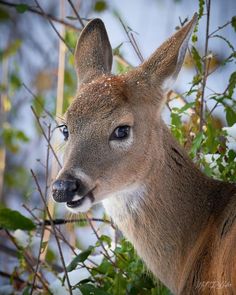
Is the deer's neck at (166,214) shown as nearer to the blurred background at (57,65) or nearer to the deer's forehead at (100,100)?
the deer's forehead at (100,100)

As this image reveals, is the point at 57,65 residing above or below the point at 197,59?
above

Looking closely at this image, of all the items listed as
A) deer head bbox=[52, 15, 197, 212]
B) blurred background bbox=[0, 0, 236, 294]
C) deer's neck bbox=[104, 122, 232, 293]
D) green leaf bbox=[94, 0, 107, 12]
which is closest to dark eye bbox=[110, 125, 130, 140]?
deer head bbox=[52, 15, 197, 212]

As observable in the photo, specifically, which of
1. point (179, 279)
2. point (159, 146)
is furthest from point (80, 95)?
point (179, 279)

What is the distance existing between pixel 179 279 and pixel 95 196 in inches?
20.3

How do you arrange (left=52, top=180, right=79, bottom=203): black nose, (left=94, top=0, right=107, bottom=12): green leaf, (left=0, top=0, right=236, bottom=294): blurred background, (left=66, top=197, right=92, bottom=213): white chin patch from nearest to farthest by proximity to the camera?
(left=52, top=180, right=79, bottom=203): black nose, (left=66, top=197, right=92, bottom=213): white chin patch, (left=0, top=0, right=236, bottom=294): blurred background, (left=94, top=0, right=107, bottom=12): green leaf

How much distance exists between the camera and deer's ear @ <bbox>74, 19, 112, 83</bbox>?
4059 millimetres

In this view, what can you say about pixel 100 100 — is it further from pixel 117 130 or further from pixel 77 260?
pixel 77 260

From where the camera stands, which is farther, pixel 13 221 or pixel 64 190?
pixel 13 221

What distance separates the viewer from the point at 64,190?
10.7 ft

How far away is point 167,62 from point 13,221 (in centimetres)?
103

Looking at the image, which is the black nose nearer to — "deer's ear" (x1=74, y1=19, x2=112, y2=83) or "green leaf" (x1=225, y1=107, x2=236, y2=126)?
"deer's ear" (x1=74, y1=19, x2=112, y2=83)

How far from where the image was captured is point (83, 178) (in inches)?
132

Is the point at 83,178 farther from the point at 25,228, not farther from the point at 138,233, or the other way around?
the point at 25,228

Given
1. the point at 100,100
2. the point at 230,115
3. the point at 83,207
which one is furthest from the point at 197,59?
the point at 83,207
